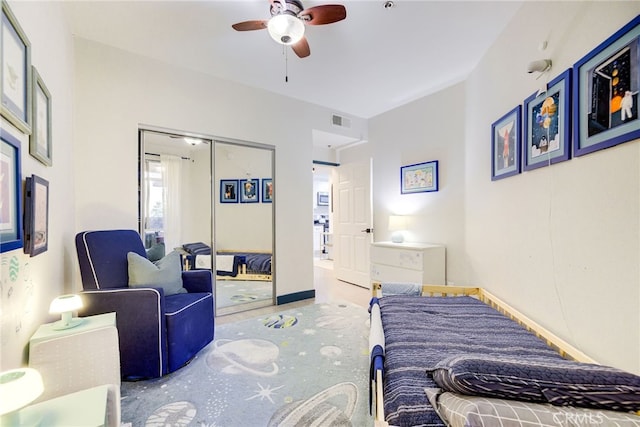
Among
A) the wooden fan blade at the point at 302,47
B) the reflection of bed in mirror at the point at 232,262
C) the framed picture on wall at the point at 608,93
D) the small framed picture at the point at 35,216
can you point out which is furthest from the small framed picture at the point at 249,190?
the framed picture on wall at the point at 608,93

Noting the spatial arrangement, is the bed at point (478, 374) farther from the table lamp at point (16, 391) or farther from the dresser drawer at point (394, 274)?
the dresser drawer at point (394, 274)

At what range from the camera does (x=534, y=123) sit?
1774mm

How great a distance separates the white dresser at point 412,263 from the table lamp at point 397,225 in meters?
0.20

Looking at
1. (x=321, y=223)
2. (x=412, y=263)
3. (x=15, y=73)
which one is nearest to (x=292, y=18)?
(x=15, y=73)

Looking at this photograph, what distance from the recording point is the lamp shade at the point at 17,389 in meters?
0.74

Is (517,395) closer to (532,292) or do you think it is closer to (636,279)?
(636,279)

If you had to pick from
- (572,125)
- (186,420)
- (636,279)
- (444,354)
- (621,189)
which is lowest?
(186,420)

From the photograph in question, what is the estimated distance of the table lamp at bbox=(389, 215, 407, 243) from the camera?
12.4 ft

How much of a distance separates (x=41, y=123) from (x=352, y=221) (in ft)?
12.5

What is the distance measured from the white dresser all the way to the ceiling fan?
252 cm

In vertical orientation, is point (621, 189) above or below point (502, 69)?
below

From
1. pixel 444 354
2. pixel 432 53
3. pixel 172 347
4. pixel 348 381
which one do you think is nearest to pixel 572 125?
pixel 444 354

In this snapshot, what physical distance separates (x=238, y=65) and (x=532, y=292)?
325 cm

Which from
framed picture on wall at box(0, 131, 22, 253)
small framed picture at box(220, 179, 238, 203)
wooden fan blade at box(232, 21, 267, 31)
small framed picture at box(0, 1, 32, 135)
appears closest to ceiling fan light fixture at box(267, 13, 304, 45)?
wooden fan blade at box(232, 21, 267, 31)
